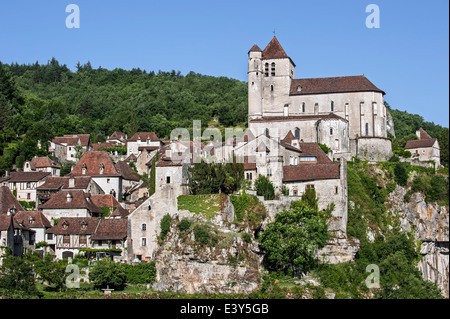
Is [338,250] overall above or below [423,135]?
below

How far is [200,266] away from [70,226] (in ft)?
44.5

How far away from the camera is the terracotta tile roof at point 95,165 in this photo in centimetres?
7206

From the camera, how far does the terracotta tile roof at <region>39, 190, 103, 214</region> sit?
209 feet

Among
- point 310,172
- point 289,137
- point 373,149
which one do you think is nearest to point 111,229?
point 310,172

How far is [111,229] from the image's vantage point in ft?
198

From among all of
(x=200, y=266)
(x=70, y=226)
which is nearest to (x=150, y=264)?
(x=200, y=266)

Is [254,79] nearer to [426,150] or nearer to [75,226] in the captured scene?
[426,150]

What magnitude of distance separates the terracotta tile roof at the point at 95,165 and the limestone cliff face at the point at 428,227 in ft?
99.2

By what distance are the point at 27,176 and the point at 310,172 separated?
32.5m

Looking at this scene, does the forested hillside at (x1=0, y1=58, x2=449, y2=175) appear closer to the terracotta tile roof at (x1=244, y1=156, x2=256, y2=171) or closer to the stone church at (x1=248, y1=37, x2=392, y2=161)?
the stone church at (x1=248, y1=37, x2=392, y2=161)

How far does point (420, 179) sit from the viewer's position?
7406 centimetres

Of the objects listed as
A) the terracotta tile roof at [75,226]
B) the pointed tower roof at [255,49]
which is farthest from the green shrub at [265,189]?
the pointed tower roof at [255,49]

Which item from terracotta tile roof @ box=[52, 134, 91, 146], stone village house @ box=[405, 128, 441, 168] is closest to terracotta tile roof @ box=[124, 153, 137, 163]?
terracotta tile roof @ box=[52, 134, 91, 146]

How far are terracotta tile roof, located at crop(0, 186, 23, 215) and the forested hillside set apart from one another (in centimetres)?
1640
